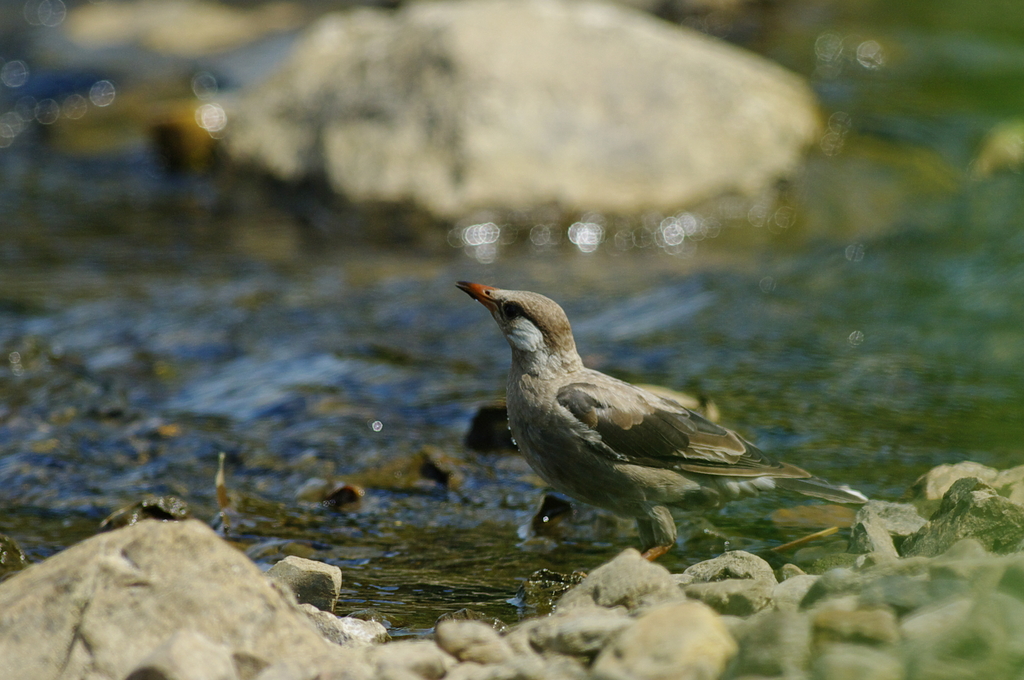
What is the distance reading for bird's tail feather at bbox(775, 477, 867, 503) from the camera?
16.6 feet

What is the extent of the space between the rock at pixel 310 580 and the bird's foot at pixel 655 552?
1478 millimetres

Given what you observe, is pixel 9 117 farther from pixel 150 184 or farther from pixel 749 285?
pixel 749 285

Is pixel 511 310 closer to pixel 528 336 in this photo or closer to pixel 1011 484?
pixel 528 336

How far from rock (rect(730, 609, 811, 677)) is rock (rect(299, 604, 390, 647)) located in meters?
1.49

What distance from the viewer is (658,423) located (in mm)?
5230

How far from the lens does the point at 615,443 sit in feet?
16.6

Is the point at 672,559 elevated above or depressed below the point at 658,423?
below

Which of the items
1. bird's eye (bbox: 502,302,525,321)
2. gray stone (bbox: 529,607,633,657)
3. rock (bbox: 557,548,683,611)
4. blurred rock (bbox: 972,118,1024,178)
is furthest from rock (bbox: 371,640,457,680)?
blurred rock (bbox: 972,118,1024,178)

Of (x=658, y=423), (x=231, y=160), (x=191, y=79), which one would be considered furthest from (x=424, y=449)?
(x=191, y=79)

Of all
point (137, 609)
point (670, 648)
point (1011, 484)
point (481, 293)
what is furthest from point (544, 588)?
point (1011, 484)

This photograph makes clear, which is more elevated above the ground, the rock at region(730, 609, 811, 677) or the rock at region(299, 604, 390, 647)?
the rock at region(730, 609, 811, 677)

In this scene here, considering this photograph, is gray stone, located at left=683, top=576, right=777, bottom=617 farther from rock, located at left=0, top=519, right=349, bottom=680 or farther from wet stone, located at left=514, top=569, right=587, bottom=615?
rock, located at left=0, top=519, right=349, bottom=680

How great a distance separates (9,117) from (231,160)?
5410mm

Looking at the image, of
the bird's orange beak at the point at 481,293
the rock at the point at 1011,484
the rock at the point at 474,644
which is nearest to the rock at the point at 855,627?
the rock at the point at 474,644
